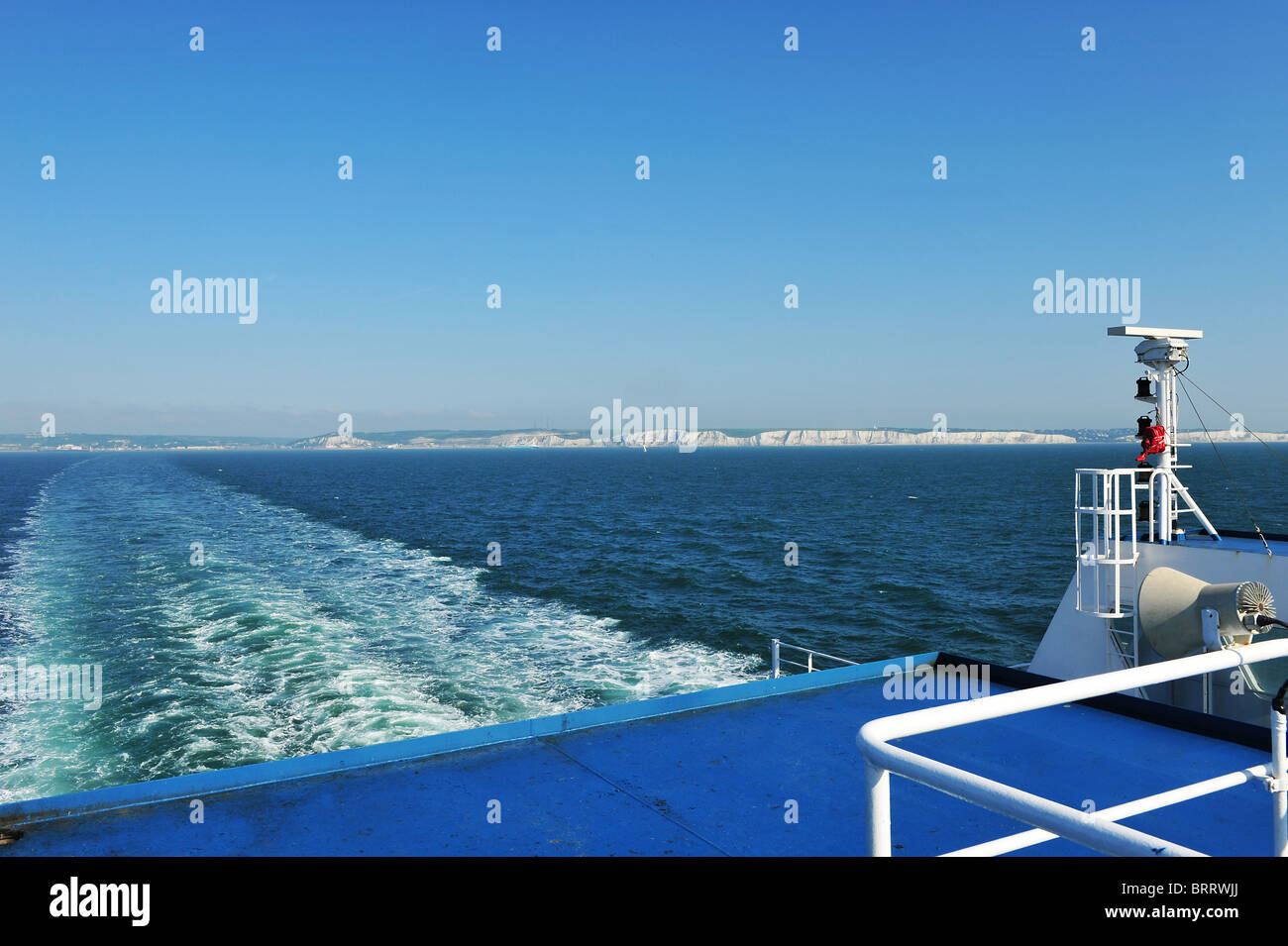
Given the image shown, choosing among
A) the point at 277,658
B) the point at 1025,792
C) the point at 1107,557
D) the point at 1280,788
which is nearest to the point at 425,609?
the point at 277,658

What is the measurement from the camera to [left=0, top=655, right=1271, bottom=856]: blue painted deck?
6.43 meters

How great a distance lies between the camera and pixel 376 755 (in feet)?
26.1

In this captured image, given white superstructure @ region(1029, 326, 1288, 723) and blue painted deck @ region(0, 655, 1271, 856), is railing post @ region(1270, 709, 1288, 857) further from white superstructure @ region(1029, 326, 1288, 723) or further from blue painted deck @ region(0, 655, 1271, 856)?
white superstructure @ region(1029, 326, 1288, 723)

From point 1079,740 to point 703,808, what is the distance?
4130mm

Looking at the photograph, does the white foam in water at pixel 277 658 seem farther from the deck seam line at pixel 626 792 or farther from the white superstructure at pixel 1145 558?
the white superstructure at pixel 1145 558

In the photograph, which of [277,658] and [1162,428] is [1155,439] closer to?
[1162,428]

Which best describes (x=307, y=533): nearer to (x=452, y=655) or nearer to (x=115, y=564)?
(x=115, y=564)

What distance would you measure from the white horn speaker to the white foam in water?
10913mm

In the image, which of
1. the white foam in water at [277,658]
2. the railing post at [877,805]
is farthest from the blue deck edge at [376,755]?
the white foam in water at [277,658]

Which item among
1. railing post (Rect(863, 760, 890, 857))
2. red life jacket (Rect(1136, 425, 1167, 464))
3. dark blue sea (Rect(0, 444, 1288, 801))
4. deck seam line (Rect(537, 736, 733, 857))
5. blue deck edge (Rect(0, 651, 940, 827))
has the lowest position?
dark blue sea (Rect(0, 444, 1288, 801))

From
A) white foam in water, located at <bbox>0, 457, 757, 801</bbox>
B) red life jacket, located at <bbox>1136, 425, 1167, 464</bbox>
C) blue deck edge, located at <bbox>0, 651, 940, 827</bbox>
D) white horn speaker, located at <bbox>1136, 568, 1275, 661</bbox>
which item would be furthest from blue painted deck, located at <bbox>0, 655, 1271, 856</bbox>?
white foam in water, located at <bbox>0, 457, 757, 801</bbox>

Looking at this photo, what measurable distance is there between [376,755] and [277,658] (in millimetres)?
15038
